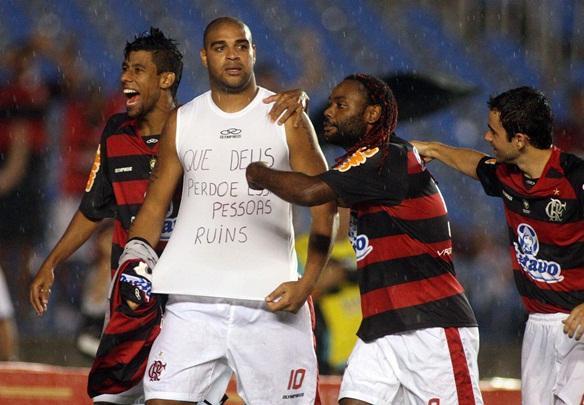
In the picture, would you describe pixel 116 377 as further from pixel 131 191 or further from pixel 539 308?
pixel 539 308

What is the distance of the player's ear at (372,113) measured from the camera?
5.65 m

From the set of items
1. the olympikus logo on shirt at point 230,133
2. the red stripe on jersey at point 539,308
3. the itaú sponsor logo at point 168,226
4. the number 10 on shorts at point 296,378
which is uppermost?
the olympikus logo on shirt at point 230,133

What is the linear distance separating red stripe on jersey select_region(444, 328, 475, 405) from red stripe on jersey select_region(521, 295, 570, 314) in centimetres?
51

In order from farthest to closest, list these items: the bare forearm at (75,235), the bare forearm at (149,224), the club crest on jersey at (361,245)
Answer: the bare forearm at (75,235)
the club crest on jersey at (361,245)
the bare forearm at (149,224)

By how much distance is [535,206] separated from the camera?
583 centimetres

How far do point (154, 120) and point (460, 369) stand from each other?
1.77 meters

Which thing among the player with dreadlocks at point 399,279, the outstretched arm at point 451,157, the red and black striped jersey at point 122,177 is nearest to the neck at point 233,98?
the player with dreadlocks at point 399,279

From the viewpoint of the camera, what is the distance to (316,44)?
945 centimetres

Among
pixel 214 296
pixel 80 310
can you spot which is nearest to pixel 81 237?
pixel 214 296

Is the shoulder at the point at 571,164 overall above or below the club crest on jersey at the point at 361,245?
above

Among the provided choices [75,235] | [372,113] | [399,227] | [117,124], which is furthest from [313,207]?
[75,235]

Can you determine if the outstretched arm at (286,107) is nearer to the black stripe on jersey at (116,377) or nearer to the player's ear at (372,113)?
the player's ear at (372,113)

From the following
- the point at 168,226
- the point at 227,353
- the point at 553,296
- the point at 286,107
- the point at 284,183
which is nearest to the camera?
the point at 284,183

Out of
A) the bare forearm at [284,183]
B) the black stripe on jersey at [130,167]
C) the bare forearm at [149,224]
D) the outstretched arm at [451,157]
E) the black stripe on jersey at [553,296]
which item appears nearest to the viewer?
the bare forearm at [284,183]
